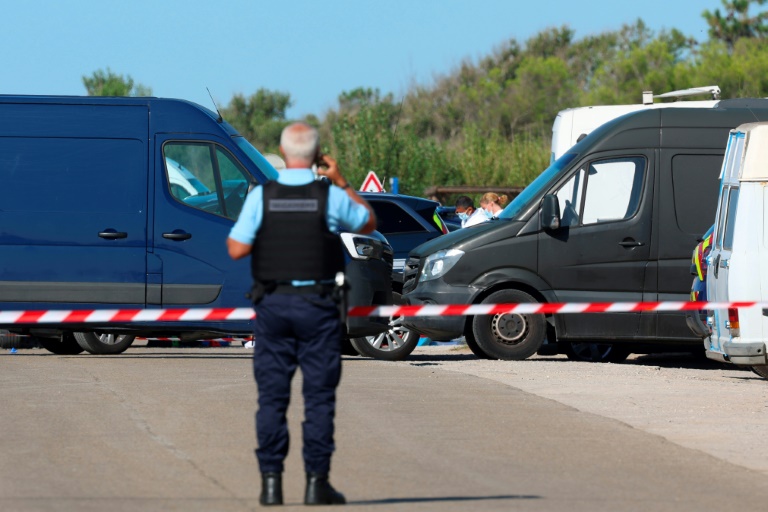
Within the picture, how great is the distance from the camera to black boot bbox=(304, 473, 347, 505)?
7.16 meters

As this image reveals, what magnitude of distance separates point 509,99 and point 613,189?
68193mm

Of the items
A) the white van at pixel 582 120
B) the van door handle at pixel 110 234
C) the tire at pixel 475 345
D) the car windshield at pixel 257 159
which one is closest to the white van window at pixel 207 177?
the car windshield at pixel 257 159

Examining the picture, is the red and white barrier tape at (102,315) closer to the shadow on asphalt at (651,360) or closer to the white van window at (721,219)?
the white van window at (721,219)

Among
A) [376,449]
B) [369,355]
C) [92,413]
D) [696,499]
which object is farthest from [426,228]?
[696,499]

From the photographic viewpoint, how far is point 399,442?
9594mm

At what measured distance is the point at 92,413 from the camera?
10.8m

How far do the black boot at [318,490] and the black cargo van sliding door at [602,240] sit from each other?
9.07 metres

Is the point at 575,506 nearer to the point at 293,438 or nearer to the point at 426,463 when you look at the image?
the point at 426,463

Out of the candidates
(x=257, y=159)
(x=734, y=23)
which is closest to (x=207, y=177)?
(x=257, y=159)

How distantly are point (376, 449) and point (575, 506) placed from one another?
6.88 ft

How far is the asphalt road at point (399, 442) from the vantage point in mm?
7645

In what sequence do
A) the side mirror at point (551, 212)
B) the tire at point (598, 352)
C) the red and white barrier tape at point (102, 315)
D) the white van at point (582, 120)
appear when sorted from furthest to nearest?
the white van at point (582, 120), the tire at point (598, 352), the side mirror at point (551, 212), the red and white barrier tape at point (102, 315)

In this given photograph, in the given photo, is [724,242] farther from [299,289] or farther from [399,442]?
[299,289]

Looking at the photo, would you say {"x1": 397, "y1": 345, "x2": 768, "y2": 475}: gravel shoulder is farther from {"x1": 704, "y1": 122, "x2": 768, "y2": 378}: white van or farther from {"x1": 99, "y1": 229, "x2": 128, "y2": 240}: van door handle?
{"x1": 99, "y1": 229, "x2": 128, "y2": 240}: van door handle
